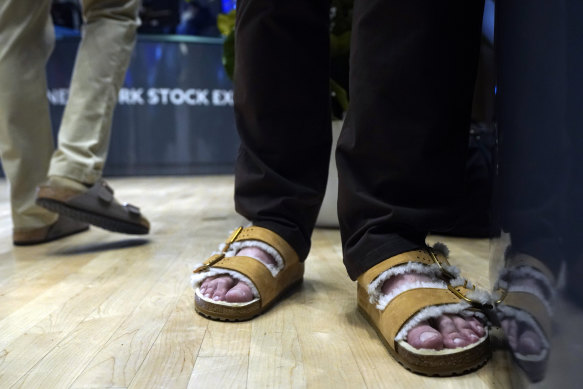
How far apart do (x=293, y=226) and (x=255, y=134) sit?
0.46ft

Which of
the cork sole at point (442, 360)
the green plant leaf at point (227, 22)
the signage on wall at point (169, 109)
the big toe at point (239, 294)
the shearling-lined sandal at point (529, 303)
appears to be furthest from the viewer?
the signage on wall at point (169, 109)

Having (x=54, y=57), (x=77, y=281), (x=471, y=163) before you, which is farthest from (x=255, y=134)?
(x=54, y=57)

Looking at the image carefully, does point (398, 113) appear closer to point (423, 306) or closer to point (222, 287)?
point (423, 306)

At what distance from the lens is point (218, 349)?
1.77ft

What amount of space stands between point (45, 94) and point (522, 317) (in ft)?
3.74

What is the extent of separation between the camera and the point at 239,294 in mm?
615

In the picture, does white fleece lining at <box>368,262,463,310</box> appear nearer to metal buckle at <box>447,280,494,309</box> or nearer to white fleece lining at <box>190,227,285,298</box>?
metal buckle at <box>447,280,494,309</box>

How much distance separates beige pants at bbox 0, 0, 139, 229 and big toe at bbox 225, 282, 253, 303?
0.59 meters

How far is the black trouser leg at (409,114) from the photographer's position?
509 mm

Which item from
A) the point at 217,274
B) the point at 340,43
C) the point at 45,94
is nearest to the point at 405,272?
the point at 217,274

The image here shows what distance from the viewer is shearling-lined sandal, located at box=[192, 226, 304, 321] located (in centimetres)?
62

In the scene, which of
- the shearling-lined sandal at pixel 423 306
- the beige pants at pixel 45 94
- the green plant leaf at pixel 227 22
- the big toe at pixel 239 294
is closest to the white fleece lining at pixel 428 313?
the shearling-lined sandal at pixel 423 306

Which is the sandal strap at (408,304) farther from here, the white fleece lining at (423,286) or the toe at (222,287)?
the toe at (222,287)

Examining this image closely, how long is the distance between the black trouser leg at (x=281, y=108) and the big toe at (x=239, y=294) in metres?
0.10
